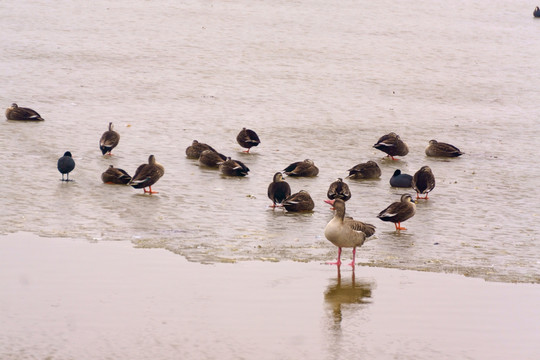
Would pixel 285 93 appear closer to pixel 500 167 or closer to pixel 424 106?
pixel 424 106

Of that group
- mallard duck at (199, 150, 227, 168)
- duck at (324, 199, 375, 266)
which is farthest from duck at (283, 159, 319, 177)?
duck at (324, 199, 375, 266)

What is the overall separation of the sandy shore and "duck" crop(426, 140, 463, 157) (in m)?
9.76

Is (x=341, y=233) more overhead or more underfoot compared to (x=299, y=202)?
more overhead

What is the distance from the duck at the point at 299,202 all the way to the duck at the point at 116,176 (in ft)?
11.6

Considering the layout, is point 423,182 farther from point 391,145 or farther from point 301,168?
point 391,145

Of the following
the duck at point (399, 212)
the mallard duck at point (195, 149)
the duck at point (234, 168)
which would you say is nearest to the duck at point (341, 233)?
the duck at point (399, 212)

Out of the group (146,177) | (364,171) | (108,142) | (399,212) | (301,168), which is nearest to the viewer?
(399,212)

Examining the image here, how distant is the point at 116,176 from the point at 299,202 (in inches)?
157

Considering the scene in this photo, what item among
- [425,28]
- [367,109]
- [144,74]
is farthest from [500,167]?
[425,28]

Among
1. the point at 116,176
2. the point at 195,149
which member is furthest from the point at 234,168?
the point at 116,176

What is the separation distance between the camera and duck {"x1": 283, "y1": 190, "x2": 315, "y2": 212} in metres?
17.8

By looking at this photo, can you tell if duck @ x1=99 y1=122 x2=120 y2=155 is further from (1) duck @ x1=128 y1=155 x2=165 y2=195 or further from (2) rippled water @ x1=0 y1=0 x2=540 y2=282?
(1) duck @ x1=128 y1=155 x2=165 y2=195

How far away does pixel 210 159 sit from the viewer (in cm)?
2134

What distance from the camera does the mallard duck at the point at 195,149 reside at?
22.1 m
